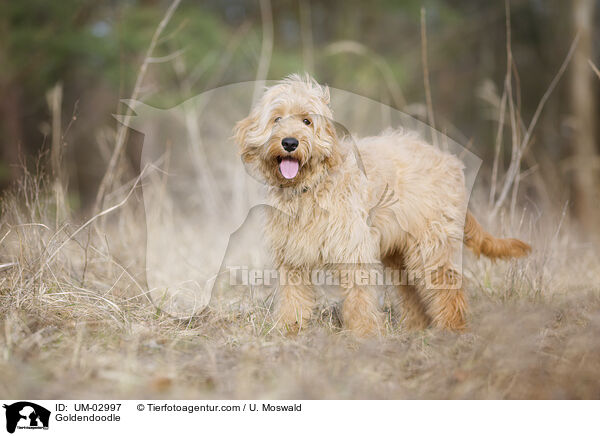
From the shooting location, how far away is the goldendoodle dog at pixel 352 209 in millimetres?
3398

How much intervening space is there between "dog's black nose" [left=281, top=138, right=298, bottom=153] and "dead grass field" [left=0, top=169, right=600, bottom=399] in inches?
47.0

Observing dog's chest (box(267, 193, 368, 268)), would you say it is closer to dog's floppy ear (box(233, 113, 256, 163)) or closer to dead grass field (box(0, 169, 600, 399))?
dog's floppy ear (box(233, 113, 256, 163))

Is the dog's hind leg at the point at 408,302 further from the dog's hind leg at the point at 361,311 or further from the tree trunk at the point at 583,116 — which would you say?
the tree trunk at the point at 583,116

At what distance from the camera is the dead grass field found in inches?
104

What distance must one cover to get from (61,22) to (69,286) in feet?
28.5

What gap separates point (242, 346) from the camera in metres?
3.22

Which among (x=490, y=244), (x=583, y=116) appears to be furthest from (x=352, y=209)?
(x=583, y=116)

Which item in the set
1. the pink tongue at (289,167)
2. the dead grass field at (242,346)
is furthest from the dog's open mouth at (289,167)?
the dead grass field at (242,346)

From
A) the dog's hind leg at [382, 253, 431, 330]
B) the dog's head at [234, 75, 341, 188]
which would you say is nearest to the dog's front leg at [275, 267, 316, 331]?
the dog's head at [234, 75, 341, 188]

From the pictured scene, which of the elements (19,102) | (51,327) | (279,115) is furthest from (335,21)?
(51,327)

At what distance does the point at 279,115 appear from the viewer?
341 cm

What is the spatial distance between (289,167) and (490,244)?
5.66 feet

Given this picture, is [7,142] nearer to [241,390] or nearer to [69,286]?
[69,286]
